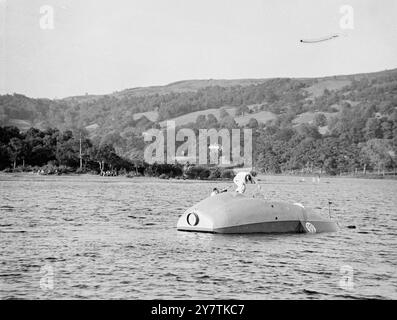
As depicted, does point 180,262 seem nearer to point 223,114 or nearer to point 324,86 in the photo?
point 223,114

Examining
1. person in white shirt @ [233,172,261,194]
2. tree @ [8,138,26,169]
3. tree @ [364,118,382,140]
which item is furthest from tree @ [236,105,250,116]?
person in white shirt @ [233,172,261,194]

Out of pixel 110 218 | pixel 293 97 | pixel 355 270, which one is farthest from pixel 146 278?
pixel 293 97

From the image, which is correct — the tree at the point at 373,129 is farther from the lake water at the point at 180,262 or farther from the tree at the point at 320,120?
the lake water at the point at 180,262

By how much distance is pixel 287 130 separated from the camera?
16150cm

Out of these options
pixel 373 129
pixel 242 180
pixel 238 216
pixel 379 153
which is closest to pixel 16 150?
pixel 373 129

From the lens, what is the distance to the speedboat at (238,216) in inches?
1265

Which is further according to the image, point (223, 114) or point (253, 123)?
point (253, 123)

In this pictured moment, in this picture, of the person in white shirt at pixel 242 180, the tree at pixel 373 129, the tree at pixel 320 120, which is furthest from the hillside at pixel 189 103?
the person in white shirt at pixel 242 180

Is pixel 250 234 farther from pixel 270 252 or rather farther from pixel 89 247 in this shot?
pixel 89 247

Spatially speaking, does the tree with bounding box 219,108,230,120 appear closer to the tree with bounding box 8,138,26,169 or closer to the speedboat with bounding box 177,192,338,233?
the tree with bounding box 8,138,26,169

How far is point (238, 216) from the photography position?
32.3 meters

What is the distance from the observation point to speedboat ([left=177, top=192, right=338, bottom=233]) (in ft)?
105
